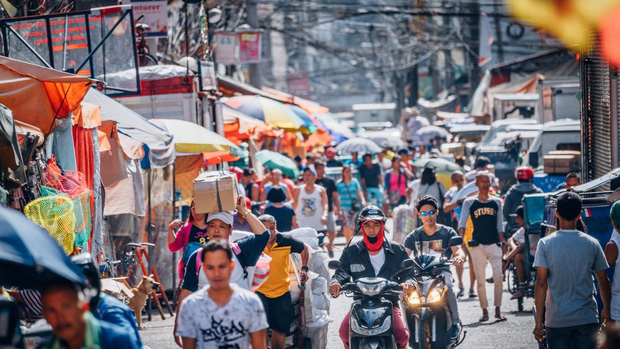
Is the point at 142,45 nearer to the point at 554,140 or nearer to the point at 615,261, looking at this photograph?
the point at 554,140

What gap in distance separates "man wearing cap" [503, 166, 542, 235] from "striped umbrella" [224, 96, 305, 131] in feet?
29.9

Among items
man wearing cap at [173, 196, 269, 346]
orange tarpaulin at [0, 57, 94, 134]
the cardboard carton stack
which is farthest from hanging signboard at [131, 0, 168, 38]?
man wearing cap at [173, 196, 269, 346]

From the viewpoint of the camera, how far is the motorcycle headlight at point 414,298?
29.7ft

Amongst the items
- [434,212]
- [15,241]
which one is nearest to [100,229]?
[434,212]

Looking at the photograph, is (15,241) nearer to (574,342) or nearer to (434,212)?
(574,342)

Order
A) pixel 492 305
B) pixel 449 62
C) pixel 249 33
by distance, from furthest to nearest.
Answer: pixel 449 62 < pixel 249 33 < pixel 492 305

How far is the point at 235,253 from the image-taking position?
24.7 ft

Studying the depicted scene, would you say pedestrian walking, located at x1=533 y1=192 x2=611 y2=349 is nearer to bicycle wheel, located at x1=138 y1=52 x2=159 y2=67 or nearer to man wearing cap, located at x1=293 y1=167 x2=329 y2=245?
man wearing cap, located at x1=293 y1=167 x2=329 y2=245

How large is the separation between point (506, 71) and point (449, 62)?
90.3 feet

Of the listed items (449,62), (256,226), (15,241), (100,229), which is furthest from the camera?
(449,62)

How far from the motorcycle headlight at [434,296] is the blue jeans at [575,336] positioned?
191cm

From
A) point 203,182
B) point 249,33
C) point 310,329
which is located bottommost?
point 310,329

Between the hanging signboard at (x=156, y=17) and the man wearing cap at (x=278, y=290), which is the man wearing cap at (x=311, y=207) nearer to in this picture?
the hanging signboard at (x=156, y=17)

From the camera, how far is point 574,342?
7.25 metres
